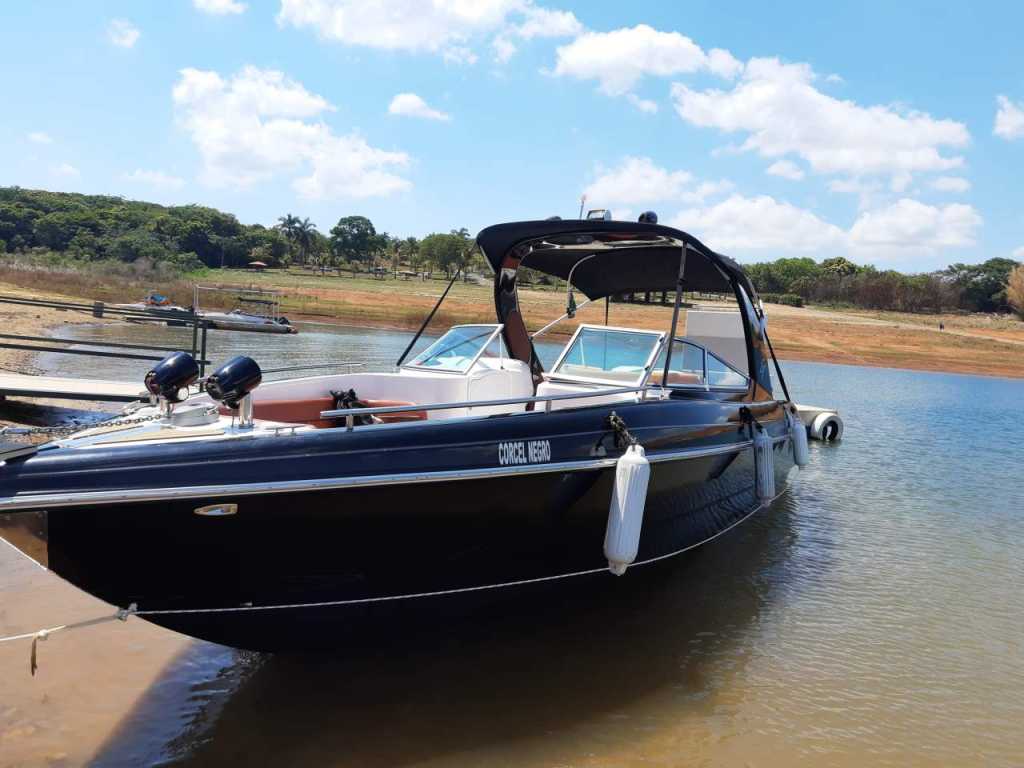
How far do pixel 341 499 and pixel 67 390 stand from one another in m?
6.86

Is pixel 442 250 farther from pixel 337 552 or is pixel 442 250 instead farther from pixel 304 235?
Result: pixel 337 552

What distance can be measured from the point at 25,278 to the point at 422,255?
61011 mm

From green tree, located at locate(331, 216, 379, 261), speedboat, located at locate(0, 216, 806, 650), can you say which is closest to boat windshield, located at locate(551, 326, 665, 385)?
speedboat, located at locate(0, 216, 806, 650)

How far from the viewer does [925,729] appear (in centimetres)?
496

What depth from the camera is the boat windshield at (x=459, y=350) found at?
6957mm

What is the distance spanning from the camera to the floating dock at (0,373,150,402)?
8.91 meters

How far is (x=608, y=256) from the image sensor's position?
8.35 metres

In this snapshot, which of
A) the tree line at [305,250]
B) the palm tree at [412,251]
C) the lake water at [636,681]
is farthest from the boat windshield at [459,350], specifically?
the palm tree at [412,251]

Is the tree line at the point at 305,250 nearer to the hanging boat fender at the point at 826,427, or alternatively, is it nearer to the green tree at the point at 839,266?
the green tree at the point at 839,266

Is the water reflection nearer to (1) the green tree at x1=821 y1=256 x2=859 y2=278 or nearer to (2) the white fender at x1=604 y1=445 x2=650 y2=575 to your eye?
(2) the white fender at x1=604 y1=445 x2=650 y2=575

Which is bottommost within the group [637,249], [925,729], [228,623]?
[925,729]

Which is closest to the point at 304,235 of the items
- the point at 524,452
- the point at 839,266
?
the point at 839,266

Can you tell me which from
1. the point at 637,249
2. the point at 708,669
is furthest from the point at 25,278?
the point at 708,669

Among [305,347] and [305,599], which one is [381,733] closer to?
[305,599]
